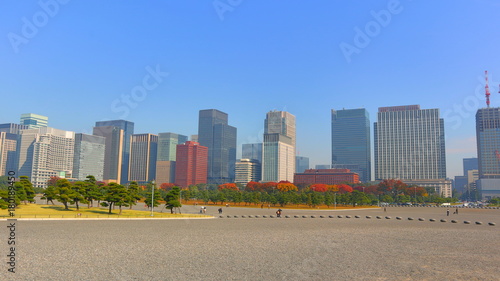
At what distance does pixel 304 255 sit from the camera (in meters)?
28.1

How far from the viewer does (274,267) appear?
23641mm

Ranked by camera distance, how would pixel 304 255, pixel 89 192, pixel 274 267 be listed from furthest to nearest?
pixel 89 192 < pixel 304 255 < pixel 274 267

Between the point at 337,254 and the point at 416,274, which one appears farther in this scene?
the point at 337,254

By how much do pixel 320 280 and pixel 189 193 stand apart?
440 ft

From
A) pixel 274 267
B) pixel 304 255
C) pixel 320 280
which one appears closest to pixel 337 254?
pixel 304 255

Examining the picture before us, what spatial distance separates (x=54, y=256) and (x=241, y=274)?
1340 cm

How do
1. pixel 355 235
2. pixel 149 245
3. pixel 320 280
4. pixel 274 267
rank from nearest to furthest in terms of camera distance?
1. pixel 320 280
2. pixel 274 267
3. pixel 149 245
4. pixel 355 235

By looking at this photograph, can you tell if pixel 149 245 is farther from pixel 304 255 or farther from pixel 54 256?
pixel 304 255

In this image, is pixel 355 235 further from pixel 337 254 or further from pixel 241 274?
pixel 241 274

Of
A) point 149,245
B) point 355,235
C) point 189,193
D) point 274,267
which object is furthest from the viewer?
point 189,193

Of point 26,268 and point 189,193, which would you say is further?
point 189,193

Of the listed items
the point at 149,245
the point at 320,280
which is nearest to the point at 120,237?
the point at 149,245

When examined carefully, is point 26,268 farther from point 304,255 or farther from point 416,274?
point 416,274

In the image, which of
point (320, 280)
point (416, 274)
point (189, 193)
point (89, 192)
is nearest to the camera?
point (320, 280)
